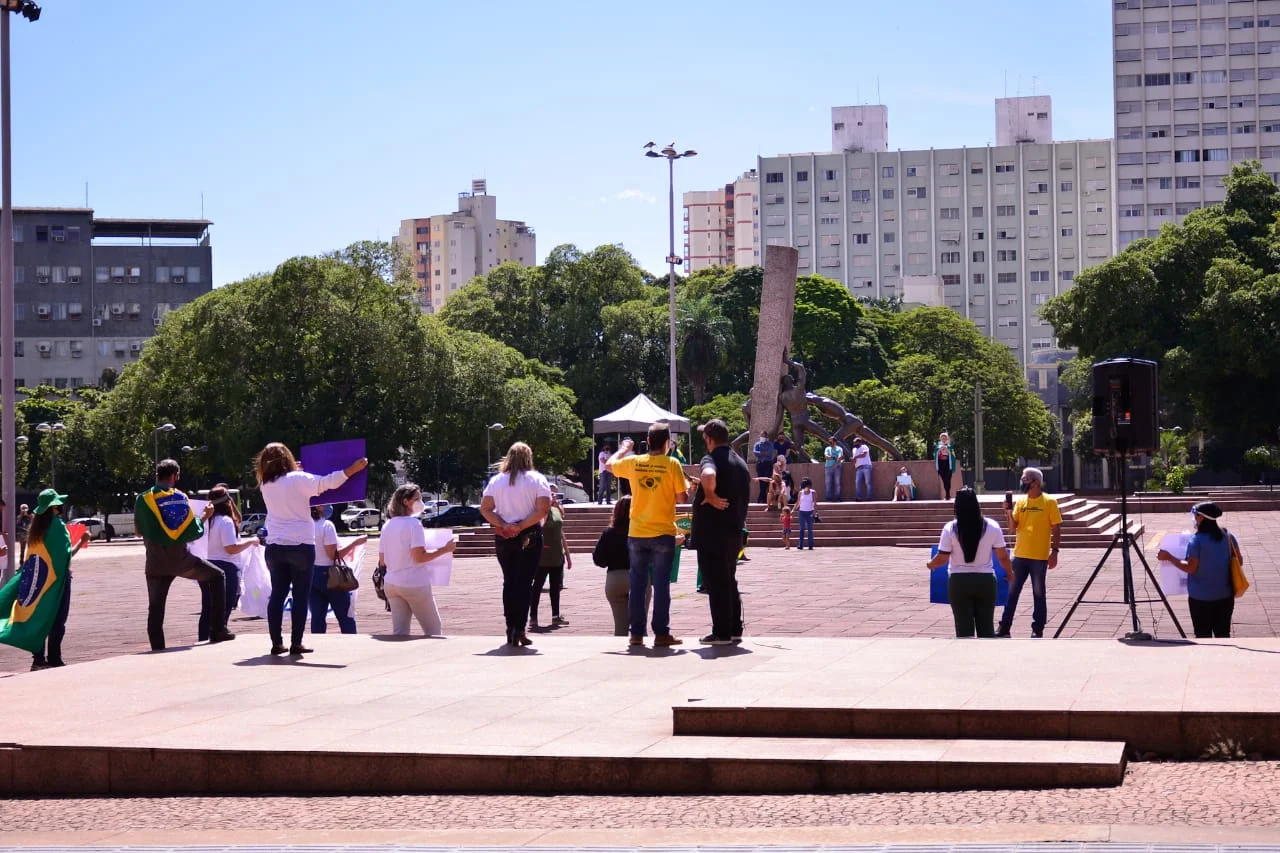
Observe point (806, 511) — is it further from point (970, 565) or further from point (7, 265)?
point (970, 565)

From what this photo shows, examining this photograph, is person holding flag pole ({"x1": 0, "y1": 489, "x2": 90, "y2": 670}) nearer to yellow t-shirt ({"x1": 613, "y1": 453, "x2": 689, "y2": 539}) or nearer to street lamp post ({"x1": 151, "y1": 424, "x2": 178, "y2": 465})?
yellow t-shirt ({"x1": 613, "y1": 453, "x2": 689, "y2": 539})

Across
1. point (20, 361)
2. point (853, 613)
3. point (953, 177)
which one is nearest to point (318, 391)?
point (853, 613)

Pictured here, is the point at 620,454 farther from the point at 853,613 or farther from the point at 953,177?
the point at 953,177

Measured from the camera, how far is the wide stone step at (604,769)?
6605 mm

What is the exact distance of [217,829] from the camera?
A: 634 centimetres

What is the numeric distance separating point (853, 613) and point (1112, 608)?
270cm

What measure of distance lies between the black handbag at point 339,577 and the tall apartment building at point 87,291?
95486 millimetres

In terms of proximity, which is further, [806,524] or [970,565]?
[806,524]

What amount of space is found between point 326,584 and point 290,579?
1855 millimetres

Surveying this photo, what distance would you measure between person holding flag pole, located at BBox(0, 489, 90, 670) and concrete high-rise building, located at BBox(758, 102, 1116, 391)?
108622 millimetres

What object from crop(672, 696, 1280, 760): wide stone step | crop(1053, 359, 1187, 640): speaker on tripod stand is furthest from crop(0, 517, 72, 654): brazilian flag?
crop(1053, 359, 1187, 640): speaker on tripod stand

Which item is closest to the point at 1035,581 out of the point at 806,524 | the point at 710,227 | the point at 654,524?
the point at 654,524

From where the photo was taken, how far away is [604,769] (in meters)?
6.81

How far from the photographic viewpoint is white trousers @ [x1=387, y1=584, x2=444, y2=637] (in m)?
11.6
